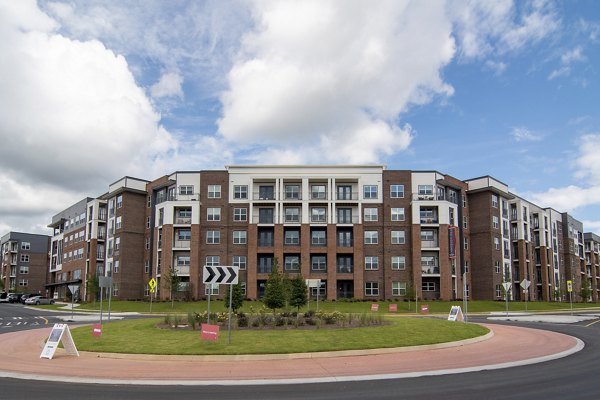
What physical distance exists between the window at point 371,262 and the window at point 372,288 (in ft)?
6.14

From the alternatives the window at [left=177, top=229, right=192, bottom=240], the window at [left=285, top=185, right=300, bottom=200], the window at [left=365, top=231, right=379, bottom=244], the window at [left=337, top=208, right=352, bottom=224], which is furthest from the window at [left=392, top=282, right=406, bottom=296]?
the window at [left=177, top=229, right=192, bottom=240]

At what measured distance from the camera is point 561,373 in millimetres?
13203

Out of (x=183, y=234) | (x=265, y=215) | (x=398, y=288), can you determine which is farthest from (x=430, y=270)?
(x=183, y=234)

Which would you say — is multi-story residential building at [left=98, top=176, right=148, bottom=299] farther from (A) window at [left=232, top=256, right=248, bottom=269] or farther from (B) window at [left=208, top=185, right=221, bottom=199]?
(A) window at [left=232, top=256, right=248, bottom=269]

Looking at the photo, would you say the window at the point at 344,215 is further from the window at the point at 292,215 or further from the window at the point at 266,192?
the window at the point at 266,192

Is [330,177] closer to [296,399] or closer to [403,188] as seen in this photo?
[403,188]

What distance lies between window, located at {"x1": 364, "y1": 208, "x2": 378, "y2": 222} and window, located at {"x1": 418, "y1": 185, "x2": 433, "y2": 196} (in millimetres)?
5960

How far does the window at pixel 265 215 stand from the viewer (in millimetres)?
63594

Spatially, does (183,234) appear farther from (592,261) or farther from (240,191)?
(592,261)

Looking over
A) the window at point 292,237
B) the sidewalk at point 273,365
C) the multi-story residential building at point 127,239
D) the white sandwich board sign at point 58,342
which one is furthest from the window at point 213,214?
the white sandwich board sign at point 58,342

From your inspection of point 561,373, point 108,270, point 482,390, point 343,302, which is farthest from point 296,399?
point 108,270

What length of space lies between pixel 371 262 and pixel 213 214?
19.8m

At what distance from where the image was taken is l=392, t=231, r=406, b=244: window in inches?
2469

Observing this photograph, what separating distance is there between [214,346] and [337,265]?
46.0 meters
